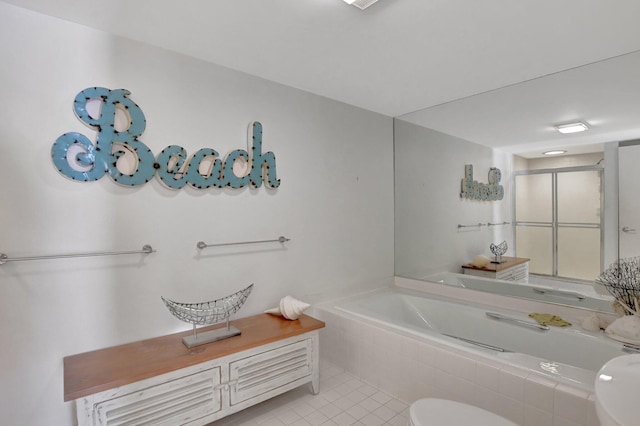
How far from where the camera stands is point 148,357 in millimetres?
1659

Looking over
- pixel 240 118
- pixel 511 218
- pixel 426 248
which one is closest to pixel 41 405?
pixel 240 118

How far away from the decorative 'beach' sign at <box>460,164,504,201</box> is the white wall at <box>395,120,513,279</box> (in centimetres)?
4

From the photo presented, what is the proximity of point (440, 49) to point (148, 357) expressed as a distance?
236 cm

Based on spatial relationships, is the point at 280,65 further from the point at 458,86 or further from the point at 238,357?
the point at 238,357

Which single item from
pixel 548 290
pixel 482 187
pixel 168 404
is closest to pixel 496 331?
pixel 548 290

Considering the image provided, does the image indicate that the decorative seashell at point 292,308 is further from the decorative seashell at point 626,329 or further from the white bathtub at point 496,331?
the decorative seashell at point 626,329

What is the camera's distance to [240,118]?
2289 millimetres

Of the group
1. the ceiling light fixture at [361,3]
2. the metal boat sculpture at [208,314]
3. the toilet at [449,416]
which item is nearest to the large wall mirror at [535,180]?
the toilet at [449,416]

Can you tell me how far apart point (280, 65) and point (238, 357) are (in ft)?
6.04

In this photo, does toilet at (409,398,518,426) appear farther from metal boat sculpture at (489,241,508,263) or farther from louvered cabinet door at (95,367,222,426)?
metal boat sculpture at (489,241,508,263)

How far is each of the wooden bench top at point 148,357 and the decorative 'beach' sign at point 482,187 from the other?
186 cm

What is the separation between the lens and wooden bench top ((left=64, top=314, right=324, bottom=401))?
1.44 meters

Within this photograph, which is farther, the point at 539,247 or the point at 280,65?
the point at 539,247

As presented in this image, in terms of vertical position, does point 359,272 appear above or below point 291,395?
above
